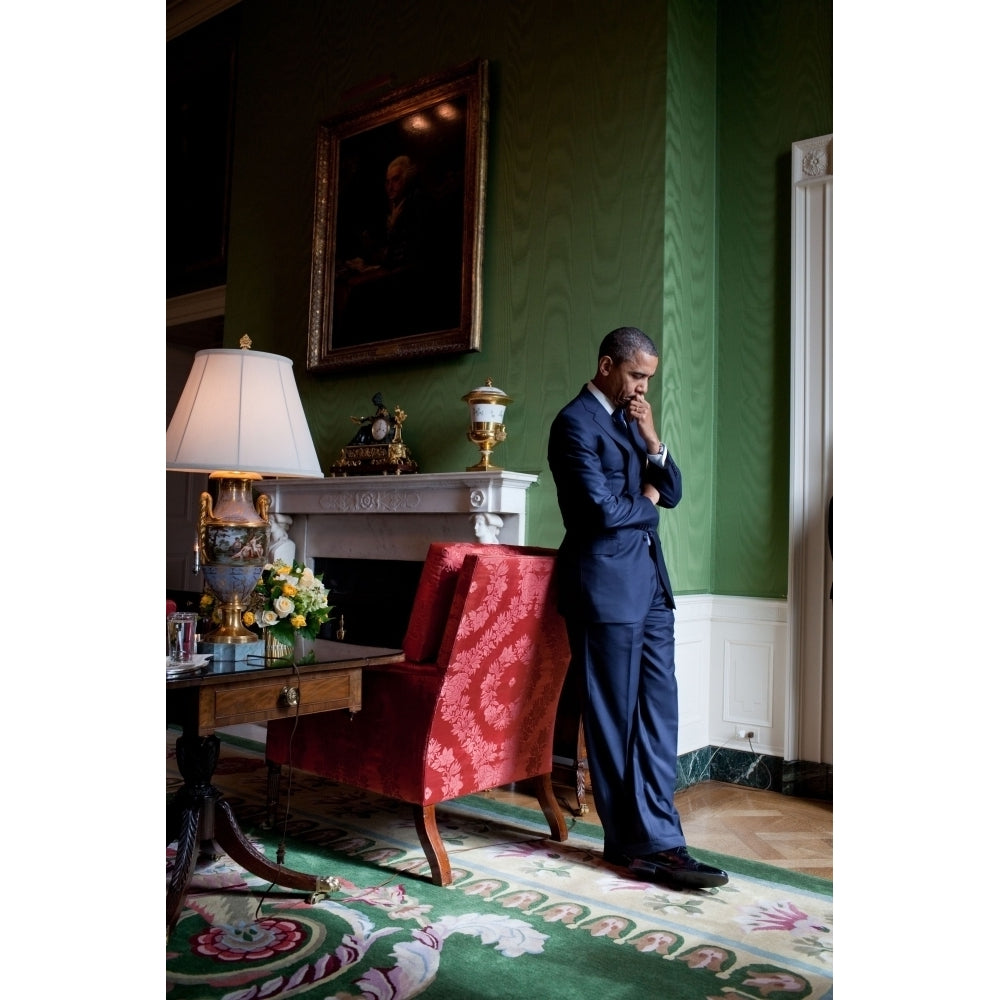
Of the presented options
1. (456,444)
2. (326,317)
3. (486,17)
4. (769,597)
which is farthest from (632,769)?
(486,17)

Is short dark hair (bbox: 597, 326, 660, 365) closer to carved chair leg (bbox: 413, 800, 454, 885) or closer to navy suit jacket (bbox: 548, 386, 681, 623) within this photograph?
navy suit jacket (bbox: 548, 386, 681, 623)

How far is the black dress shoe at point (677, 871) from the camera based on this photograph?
266 cm

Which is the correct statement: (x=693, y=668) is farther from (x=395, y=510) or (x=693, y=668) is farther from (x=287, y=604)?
(x=287, y=604)

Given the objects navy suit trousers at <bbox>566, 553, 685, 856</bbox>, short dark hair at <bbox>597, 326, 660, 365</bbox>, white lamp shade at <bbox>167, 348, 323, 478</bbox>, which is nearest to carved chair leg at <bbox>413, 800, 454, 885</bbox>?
navy suit trousers at <bbox>566, 553, 685, 856</bbox>

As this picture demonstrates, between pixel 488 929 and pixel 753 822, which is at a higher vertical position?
pixel 488 929

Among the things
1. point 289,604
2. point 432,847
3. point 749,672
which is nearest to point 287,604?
point 289,604

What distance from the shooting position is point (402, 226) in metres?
5.28

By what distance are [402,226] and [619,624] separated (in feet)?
10.7

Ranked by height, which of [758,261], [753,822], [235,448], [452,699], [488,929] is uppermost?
[758,261]

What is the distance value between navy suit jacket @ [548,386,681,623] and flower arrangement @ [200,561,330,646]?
31.2 inches

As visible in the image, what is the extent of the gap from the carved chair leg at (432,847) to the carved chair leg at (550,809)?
0.55 meters

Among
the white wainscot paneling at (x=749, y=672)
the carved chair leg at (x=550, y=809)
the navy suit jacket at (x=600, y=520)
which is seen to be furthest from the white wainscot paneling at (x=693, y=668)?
the navy suit jacket at (x=600, y=520)

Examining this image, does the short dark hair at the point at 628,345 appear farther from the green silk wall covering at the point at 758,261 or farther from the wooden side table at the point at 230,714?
the green silk wall covering at the point at 758,261
